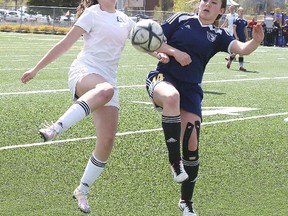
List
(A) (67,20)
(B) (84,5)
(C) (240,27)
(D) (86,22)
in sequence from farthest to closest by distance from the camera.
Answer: (A) (67,20) → (C) (240,27) → (B) (84,5) → (D) (86,22)

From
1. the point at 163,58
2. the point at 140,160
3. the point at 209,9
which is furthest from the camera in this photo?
the point at 140,160

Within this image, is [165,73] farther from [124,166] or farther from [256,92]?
[256,92]

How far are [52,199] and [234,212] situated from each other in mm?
1733

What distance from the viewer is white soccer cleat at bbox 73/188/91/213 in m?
6.58

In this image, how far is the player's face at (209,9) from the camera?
7.19 meters

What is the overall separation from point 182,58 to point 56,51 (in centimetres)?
116

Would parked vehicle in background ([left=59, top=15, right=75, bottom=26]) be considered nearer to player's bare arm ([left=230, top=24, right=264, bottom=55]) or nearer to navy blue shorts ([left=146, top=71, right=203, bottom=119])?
player's bare arm ([left=230, top=24, right=264, bottom=55])

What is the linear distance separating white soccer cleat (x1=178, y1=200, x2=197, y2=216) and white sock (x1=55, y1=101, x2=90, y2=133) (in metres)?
1.31

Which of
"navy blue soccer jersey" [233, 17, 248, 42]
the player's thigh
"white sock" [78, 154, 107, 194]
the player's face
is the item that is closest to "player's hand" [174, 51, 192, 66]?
the player's face

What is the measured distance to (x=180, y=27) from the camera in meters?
7.24

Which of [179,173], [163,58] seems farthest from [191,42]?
[179,173]

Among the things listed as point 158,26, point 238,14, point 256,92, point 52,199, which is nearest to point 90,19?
point 158,26

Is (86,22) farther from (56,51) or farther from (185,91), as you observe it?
(185,91)

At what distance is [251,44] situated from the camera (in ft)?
24.1
